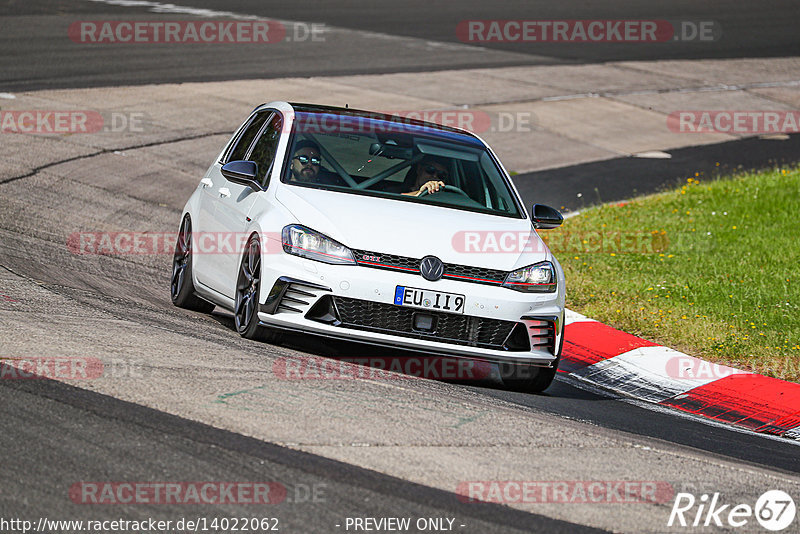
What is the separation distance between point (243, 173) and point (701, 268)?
5565mm

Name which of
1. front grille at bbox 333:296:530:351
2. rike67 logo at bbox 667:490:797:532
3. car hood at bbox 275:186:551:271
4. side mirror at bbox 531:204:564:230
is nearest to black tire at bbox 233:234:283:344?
car hood at bbox 275:186:551:271

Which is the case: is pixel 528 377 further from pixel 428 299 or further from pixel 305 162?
pixel 305 162

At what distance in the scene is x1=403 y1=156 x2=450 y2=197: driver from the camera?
8344 millimetres

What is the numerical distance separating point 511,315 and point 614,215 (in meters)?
7.29

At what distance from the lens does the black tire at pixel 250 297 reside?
Answer: 24.5 feet

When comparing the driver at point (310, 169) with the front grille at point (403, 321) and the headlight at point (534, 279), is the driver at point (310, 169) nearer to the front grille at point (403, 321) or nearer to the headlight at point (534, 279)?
the front grille at point (403, 321)

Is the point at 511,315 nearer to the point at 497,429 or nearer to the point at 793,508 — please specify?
the point at 497,429

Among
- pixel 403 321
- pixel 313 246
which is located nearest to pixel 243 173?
pixel 313 246

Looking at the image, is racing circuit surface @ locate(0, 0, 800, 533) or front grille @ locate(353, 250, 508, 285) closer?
racing circuit surface @ locate(0, 0, 800, 533)

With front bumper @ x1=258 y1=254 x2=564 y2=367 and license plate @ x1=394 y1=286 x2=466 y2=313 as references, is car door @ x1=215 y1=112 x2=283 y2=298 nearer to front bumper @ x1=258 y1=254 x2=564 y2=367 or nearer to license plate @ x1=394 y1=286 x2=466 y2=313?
front bumper @ x1=258 y1=254 x2=564 y2=367

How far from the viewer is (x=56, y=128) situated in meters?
15.7

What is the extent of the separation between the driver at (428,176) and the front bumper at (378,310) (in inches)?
51.2

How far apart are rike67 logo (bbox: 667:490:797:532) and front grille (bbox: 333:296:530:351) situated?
7.34 ft

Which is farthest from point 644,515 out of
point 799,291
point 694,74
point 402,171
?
point 694,74
